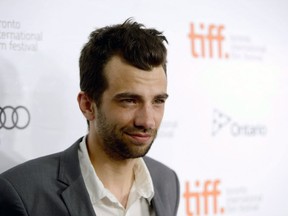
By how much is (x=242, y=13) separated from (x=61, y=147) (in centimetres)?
120

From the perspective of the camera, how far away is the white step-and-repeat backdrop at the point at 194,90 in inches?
75.7

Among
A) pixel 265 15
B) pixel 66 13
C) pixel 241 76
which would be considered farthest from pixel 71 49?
pixel 265 15

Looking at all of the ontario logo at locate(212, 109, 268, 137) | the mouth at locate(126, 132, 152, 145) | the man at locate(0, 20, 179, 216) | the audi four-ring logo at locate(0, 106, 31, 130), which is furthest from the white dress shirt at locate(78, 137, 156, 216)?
the ontario logo at locate(212, 109, 268, 137)

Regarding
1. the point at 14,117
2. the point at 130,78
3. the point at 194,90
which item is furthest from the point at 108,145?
the point at 194,90

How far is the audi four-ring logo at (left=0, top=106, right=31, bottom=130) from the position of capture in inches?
74.0

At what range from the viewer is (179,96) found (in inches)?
92.8

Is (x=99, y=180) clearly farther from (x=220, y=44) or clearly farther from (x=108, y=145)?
(x=220, y=44)

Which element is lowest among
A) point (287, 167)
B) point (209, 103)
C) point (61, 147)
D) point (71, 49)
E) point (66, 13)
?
point (287, 167)

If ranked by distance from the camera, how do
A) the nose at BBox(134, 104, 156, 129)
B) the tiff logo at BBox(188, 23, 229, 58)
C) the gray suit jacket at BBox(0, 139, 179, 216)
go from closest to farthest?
1. the gray suit jacket at BBox(0, 139, 179, 216)
2. the nose at BBox(134, 104, 156, 129)
3. the tiff logo at BBox(188, 23, 229, 58)

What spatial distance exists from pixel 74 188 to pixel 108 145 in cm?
19

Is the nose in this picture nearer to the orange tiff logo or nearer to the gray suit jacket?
the gray suit jacket

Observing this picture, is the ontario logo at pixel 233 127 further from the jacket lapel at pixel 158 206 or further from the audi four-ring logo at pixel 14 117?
the audi four-ring logo at pixel 14 117

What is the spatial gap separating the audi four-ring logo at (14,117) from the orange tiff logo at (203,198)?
0.88 metres

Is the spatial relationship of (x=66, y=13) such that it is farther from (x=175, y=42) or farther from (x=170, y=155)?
(x=170, y=155)
